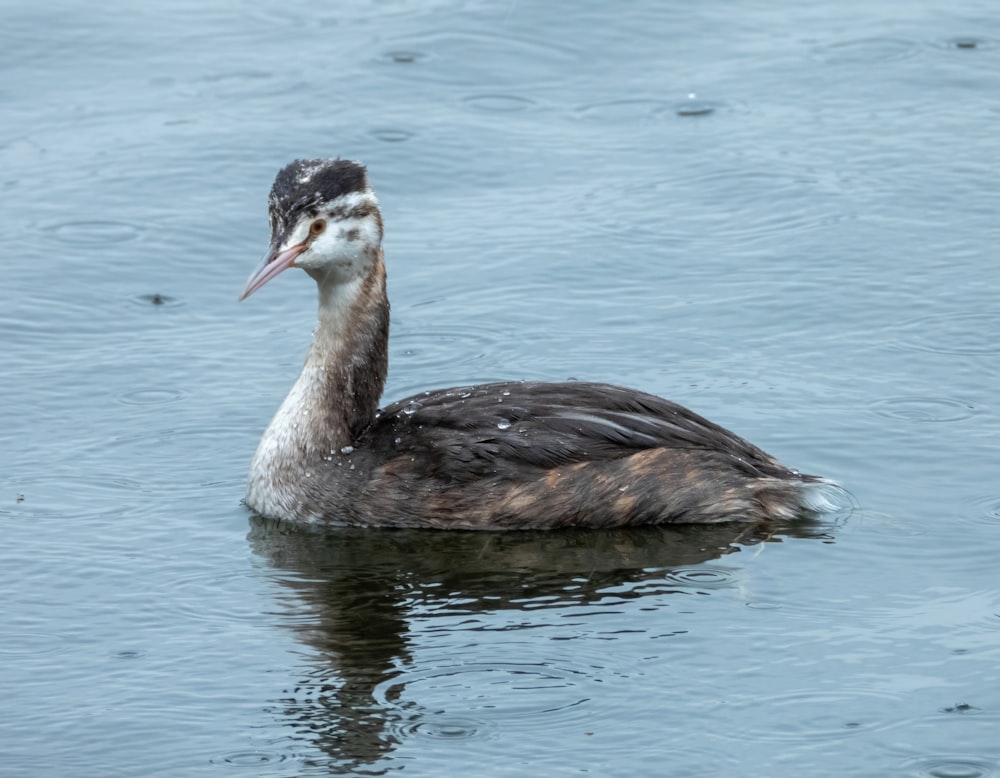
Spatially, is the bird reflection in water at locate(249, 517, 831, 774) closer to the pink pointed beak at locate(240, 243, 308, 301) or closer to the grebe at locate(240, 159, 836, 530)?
the grebe at locate(240, 159, 836, 530)

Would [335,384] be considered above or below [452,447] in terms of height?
above

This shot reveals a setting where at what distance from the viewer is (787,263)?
14.2 meters

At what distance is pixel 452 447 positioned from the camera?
10.7m

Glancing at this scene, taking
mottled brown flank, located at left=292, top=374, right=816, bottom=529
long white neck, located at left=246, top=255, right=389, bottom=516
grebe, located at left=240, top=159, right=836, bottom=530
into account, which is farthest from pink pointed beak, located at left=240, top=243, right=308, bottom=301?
mottled brown flank, located at left=292, top=374, right=816, bottom=529

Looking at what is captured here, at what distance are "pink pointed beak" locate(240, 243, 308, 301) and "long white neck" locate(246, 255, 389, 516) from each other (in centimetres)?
42

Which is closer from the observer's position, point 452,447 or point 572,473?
point 572,473

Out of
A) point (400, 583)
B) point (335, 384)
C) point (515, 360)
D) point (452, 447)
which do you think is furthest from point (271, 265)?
point (515, 360)

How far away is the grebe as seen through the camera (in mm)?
10625

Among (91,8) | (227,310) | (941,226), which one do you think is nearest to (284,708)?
(227,310)

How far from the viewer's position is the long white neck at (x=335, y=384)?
11.1 meters

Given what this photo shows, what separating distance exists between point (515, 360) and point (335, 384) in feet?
5.97

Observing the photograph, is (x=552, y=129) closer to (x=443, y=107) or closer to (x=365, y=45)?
(x=443, y=107)

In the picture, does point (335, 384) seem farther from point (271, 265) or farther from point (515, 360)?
point (515, 360)

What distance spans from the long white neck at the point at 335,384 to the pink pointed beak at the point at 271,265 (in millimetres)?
425
